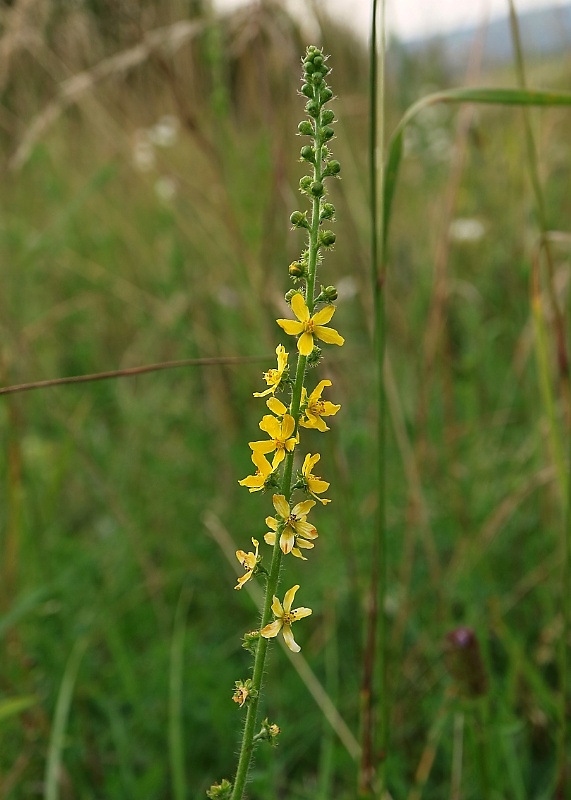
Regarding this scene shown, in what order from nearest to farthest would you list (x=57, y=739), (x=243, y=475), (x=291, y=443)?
(x=291, y=443) → (x=57, y=739) → (x=243, y=475)

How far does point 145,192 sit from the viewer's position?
7.05 meters

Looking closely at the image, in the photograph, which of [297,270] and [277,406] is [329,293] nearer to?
[297,270]

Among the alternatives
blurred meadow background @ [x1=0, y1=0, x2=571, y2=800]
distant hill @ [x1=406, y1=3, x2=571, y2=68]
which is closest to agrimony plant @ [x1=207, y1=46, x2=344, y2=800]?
blurred meadow background @ [x1=0, y1=0, x2=571, y2=800]

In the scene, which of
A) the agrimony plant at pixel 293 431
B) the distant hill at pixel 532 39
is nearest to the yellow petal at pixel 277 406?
the agrimony plant at pixel 293 431

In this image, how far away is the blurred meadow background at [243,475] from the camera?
2.54 metres

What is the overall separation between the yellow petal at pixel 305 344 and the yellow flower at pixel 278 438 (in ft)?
0.28

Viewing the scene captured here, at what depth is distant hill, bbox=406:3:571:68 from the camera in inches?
210

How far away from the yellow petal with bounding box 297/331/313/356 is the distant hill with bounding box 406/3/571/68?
4.15 meters

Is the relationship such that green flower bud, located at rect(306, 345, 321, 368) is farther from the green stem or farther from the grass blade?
the grass blade

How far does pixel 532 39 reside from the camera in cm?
617

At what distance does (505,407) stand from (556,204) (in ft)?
9.36

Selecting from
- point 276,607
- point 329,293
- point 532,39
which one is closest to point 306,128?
point 329,293

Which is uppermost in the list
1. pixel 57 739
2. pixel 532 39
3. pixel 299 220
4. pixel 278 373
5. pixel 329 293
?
pixel 532 39

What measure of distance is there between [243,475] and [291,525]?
2780mm
